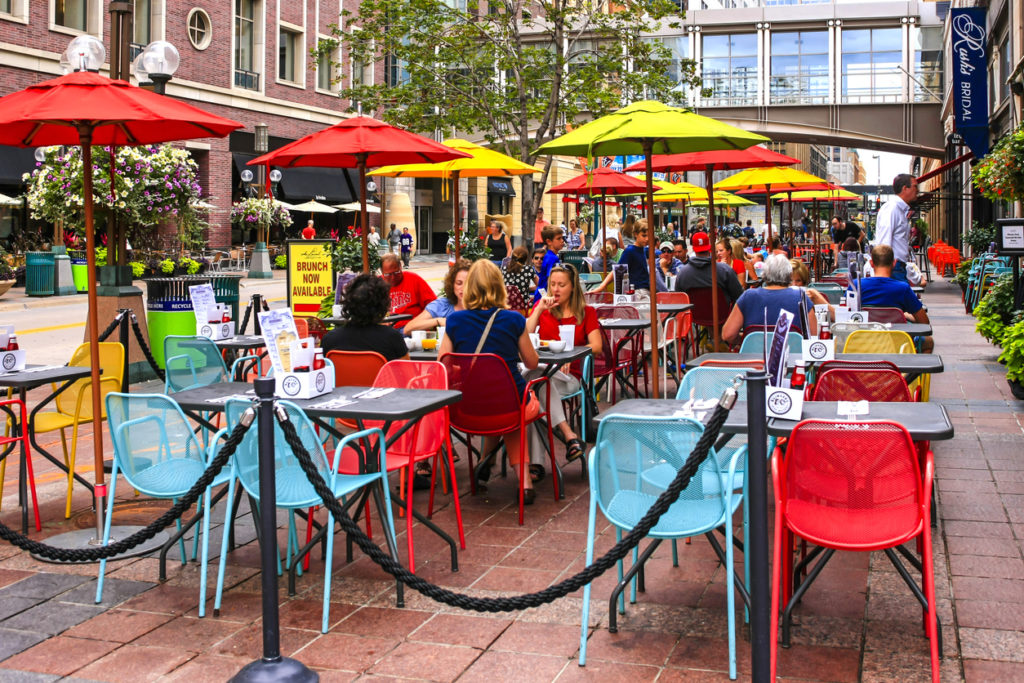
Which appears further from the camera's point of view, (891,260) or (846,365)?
(891,260)

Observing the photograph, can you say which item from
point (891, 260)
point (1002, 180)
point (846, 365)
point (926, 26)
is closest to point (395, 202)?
point (926, 26)

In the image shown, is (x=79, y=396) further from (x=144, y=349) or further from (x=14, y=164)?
(x=14, y=164)

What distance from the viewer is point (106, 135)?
7223mm

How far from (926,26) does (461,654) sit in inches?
1724

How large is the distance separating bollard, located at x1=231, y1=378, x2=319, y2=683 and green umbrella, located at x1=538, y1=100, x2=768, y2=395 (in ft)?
12.5

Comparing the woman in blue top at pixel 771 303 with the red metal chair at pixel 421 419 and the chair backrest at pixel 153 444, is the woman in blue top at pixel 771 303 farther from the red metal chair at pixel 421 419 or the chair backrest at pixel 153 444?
the chair backrest at pixel 153 444

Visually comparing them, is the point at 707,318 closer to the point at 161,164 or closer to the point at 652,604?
the point at 652,604

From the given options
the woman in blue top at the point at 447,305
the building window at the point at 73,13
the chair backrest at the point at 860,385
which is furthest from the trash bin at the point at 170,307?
the building window at the point at 73,13

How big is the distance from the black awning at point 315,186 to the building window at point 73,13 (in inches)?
388

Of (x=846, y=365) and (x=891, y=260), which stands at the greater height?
(x=891, y=260)

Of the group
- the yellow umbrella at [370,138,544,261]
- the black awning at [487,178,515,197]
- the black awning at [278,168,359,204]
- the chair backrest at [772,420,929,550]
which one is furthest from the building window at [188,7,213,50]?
the chair backrest at [772,420,929,550]

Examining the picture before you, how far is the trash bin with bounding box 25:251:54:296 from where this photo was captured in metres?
24.0

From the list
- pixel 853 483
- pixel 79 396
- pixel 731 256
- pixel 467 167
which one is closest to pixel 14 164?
pixel 467 167

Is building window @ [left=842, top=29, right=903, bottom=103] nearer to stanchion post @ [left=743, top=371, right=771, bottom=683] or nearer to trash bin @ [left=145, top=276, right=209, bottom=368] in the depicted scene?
trash bin @ [left=145, top=276, right=209, bottom=368]
